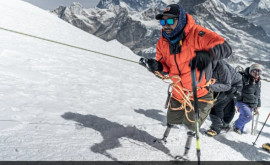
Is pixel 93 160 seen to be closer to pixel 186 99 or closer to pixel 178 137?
pixel 186 99

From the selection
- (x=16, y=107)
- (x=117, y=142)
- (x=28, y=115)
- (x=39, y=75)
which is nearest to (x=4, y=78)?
(x=39, y=75)

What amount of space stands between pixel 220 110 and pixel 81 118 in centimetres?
338

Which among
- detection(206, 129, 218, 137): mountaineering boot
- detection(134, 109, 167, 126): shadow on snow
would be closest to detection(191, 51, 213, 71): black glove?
detection(206, 129, 218, 137): mountaineering boot

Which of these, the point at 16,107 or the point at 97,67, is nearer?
the point at 16,107

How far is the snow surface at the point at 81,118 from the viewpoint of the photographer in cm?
317

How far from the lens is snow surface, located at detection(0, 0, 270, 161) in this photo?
3.17m

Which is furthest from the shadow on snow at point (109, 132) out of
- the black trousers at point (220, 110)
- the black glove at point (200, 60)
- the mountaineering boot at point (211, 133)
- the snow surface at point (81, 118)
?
the black trousers at point (220, 110)

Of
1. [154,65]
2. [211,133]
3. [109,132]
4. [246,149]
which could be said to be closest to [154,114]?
[211,133]

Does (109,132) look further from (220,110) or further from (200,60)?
(220,110)

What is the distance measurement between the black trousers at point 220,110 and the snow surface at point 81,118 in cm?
36

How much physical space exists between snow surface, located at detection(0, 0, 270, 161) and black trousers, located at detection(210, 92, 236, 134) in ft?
1.18

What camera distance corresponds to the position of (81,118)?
4582 mm

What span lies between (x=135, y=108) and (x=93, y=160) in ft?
11.5

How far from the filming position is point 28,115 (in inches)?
163
